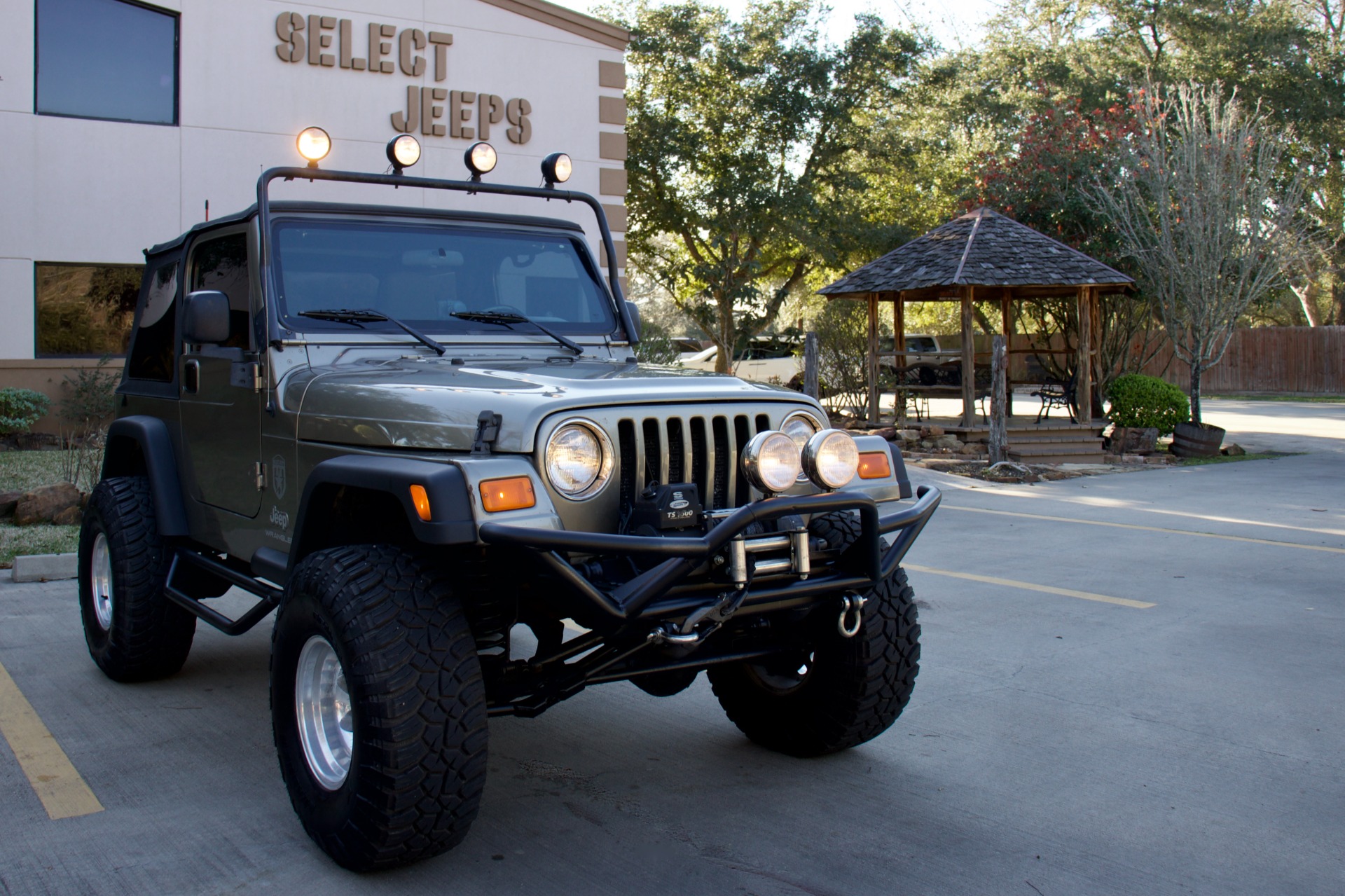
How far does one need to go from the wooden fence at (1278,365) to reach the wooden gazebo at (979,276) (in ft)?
54.0

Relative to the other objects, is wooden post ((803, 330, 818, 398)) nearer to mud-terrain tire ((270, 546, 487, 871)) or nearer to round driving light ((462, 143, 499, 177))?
round driving light ((462, 143, 499, 177))

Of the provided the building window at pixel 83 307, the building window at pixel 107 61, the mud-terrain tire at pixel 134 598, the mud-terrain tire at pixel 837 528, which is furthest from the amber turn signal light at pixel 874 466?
the building window at pixel 107 61

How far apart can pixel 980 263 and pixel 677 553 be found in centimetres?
1403

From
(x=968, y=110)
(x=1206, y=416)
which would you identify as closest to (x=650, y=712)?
(x=1206, y=416)

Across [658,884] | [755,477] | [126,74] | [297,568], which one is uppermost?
[126,74]

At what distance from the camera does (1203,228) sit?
1686cm

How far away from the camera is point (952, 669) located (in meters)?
5.50

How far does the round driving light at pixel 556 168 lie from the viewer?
16.1 ft

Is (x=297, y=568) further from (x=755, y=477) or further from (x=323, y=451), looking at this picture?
(x=755, y=477)

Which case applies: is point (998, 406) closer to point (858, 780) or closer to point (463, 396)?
point (858, 780)

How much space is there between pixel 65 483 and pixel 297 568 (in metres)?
6.77

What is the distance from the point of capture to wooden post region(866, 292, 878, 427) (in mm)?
17562

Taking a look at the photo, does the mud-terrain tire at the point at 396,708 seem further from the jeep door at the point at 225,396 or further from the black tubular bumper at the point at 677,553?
the jeep door at the point at 225,396

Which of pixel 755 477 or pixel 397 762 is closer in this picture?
pixel 397 762
